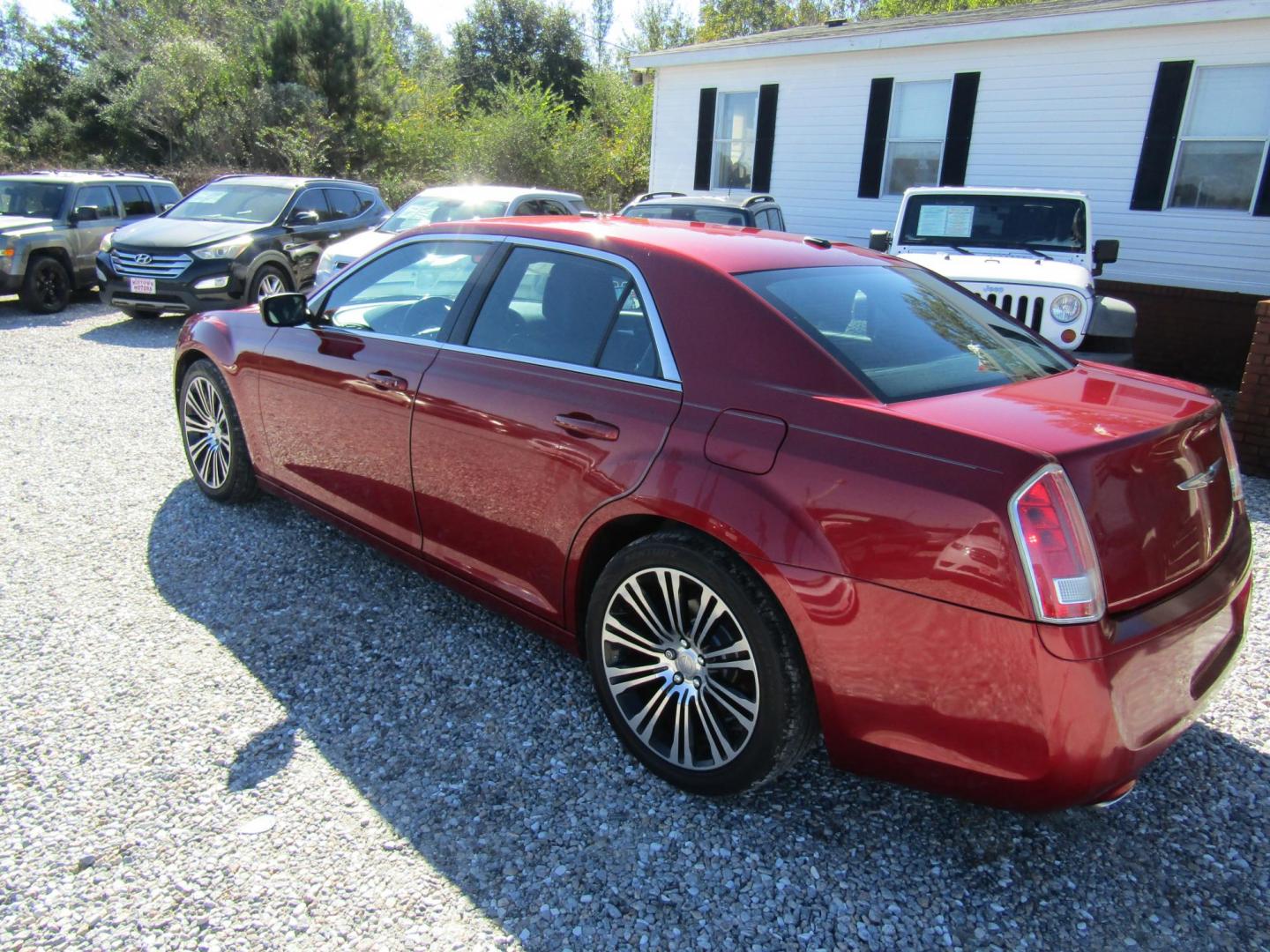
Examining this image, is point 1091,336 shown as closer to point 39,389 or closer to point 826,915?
point 826,915

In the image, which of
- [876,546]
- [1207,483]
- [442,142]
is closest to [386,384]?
[876,546]

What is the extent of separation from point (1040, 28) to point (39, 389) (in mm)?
11366

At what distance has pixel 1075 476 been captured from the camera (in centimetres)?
201

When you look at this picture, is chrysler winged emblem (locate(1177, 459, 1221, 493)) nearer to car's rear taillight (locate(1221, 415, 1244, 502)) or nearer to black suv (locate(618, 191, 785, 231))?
car's rear taillight (locate(1221, 415, 1244, 502))

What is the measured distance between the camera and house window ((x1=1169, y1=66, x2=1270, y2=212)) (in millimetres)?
9570

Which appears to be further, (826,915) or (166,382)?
(166,382)

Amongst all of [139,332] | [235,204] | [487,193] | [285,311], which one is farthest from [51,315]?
[285,311]

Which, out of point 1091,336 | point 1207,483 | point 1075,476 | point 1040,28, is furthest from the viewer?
point 1040,28

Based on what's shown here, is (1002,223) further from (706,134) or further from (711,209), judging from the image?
(706,134)

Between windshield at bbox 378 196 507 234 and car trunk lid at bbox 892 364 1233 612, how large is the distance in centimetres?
775

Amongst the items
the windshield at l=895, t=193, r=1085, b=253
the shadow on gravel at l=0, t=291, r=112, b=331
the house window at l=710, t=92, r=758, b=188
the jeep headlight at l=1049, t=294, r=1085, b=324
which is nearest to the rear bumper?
the jeep headlight at l=1049, t=294, r=1085, b=324

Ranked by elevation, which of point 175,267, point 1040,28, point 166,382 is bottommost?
point 166,382

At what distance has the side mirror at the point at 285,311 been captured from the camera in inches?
154

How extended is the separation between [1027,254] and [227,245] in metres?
8.41
